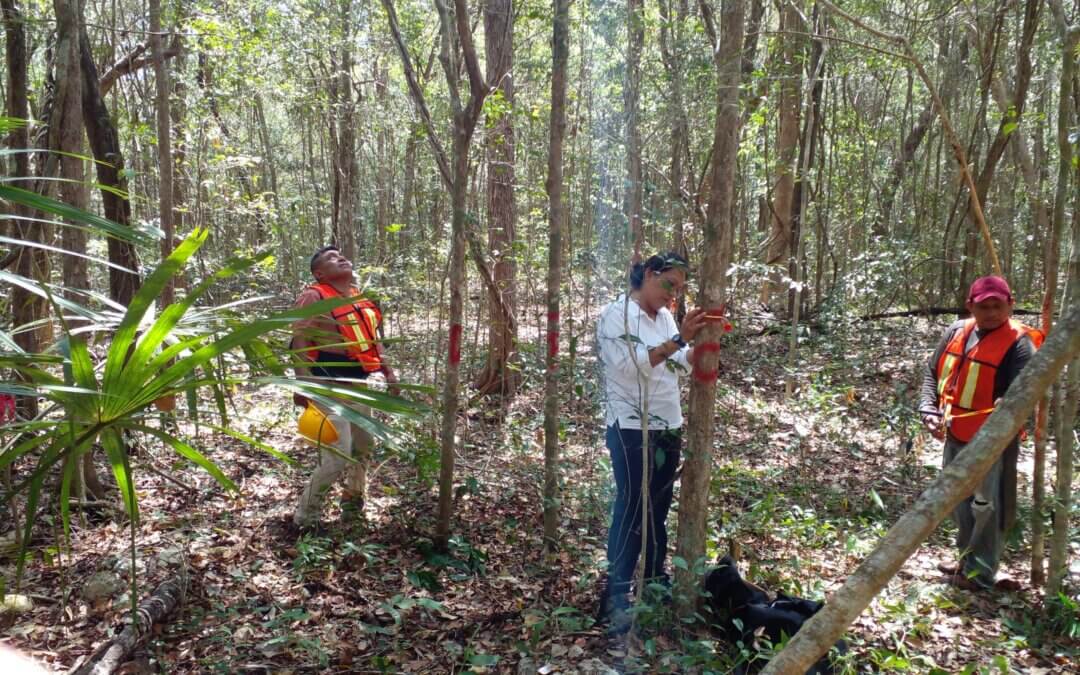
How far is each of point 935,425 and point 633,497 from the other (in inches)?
78.4

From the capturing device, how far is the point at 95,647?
3043 mm

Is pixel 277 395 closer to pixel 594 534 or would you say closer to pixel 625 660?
pixel 594 534

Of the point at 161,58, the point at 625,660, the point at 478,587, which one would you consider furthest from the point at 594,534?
the point at 161,58

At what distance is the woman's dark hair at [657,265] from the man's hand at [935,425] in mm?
1987

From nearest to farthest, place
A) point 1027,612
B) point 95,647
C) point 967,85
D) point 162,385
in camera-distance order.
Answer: point 162,385 < point 95,647 < point 1027,612 < point 967,85

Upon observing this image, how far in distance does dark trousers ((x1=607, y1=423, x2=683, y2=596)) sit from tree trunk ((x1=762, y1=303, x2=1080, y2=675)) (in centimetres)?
169

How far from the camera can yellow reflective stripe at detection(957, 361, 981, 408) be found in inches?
153

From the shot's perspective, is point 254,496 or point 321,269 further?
point 254,496

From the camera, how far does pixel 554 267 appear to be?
3.82m

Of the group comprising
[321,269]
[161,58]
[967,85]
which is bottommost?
[321,269]

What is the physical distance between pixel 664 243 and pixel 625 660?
7.04 meters

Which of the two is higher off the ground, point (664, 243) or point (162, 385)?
point (664, 243)

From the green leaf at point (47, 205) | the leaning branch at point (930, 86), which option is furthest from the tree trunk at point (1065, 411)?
the green leaf at point (47, 205)

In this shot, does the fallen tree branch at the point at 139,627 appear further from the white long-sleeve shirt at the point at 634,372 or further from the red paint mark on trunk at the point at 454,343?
the white long-sleeve shirt at the point at 634,372
